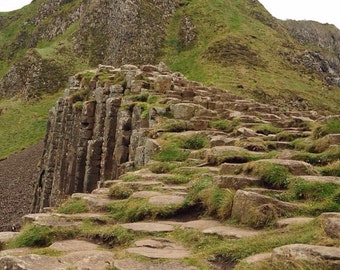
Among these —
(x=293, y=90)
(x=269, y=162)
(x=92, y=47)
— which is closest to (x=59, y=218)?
(x=269, y=162)

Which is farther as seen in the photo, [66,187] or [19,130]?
[19,130]

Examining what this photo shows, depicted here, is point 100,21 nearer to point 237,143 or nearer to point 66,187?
point 66,187

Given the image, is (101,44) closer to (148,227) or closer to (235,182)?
(235,182)

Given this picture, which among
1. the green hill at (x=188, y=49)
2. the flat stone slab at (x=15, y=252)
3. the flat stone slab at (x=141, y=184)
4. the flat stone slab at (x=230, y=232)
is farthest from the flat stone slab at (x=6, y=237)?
the green hill at (x=188, y=49)

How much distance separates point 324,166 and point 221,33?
9033 centimetres

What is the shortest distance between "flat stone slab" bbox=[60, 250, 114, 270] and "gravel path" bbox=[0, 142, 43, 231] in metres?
41.4

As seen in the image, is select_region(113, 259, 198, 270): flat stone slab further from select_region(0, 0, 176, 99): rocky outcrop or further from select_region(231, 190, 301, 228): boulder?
select_region(0, 0, 176, 99): rocky outcrop

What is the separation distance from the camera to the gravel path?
5869 centimetres

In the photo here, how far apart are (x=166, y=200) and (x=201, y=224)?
7.13 feet

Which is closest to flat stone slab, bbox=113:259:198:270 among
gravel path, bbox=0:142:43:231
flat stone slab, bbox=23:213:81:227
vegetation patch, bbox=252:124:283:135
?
flat stone slab, bbox=23:213:81:227

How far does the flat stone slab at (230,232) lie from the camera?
33.8ft

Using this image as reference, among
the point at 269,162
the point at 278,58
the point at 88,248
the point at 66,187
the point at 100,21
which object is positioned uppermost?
the point at 100,21

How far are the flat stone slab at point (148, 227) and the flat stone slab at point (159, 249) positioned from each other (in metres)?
0.68

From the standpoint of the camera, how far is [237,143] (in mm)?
19953
